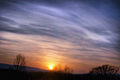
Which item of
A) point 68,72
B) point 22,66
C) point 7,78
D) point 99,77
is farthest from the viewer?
point 22,66

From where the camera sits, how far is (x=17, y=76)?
47.3 meters

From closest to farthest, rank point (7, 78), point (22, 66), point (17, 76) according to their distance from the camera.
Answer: point (7, 78), point (17, 76), point (22, 66)

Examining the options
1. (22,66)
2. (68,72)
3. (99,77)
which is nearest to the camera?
(99,77)

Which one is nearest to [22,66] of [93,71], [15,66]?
[15,66]

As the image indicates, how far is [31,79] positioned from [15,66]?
613 inches

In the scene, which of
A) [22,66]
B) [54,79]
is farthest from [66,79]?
[22,66]

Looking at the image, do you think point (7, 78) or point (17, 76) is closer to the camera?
point (7, 78)

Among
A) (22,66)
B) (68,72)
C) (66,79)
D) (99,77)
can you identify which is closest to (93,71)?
(99,77)

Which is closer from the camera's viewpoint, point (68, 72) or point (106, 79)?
point (106, 79)

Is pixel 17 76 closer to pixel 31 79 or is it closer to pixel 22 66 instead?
pixel 31 79

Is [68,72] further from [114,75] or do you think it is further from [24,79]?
[114,75]

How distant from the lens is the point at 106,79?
93.0ft

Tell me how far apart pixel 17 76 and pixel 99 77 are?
23.0 m

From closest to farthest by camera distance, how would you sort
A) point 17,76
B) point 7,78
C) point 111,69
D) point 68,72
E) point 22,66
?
point 111,69 → point 7,78 → point 17,76 → point 68,72 → point 22,66
